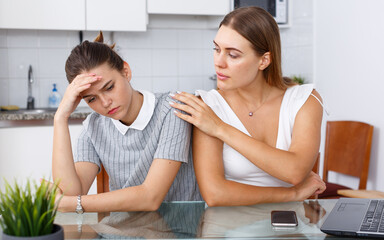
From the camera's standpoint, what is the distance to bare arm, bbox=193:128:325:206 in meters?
1.50

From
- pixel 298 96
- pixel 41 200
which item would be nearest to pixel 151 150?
pixel 298 96

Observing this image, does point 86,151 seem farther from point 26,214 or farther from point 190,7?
point 190,7

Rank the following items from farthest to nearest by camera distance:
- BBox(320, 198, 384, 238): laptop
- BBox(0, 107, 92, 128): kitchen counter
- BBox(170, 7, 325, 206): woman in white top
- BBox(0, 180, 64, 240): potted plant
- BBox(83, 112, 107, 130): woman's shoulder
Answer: BBox(0, 107, 92, 128): kitchen counter → BBox(83, 112, 107, 130): woman's shoulder → BBox(170, 7, 325, 206): woman in white top → BBox(320, 198, 384, 238): laptop → BBox(0, 180, 64, 240): potted plant

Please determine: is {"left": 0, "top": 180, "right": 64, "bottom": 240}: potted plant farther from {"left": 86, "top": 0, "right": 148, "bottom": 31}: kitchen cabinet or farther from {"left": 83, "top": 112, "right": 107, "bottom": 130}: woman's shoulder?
{"left": 86, "top": 0, "right": 148, "bottom": 31}: kitchen cabinet

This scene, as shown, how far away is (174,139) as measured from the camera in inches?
62.1

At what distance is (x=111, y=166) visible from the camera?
1.70m

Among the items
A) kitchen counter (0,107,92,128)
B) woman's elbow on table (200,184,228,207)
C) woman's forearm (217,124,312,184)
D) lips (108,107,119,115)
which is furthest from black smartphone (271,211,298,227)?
kitchen counter (0,107,92,128)

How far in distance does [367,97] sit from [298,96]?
153 cm

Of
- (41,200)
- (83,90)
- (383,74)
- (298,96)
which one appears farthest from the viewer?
(383,74)

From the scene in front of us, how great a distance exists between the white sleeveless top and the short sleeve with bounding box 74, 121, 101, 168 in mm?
427

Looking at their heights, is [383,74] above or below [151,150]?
above

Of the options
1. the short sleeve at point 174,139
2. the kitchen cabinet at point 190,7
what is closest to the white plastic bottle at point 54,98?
the kitchen cabinet at point 190,7

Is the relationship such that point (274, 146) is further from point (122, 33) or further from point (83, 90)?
point (122, 33)

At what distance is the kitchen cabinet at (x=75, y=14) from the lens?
3.31 m
